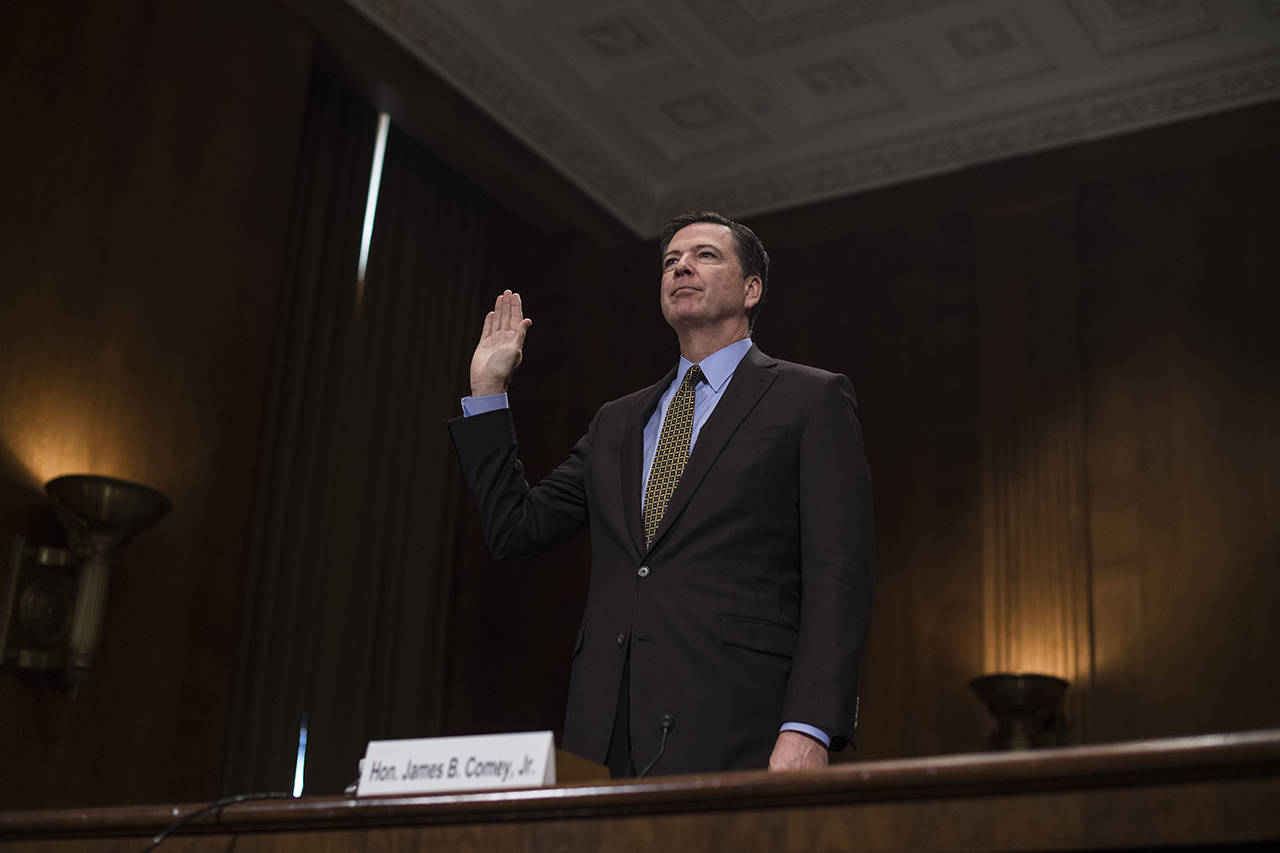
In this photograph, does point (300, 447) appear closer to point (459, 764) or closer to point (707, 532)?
point (707, 532)

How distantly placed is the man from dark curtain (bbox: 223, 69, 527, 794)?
3.57 m

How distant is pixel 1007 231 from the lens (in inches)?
275

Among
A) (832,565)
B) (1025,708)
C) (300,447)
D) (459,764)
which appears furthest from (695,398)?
(1025,708)

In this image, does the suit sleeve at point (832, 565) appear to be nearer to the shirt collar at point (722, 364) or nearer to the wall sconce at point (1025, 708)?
the shirt collar at point (722, 364)

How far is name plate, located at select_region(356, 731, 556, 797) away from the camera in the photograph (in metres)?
1.57

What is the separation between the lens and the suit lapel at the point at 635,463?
229cm

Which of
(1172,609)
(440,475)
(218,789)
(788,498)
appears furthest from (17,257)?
(1172,609)

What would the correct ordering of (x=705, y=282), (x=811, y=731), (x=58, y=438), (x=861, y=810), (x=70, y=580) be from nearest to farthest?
(x=861, y=810)
(x=811, y=731)
(x=705, y=282)
(x=70, y=580)
(x=58, y=438)

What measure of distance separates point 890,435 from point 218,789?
3488mm

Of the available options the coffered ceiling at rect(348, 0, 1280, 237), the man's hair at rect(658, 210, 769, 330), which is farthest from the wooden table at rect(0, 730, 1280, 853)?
the coffered ceiling at rect(348, 0, 1280, 237)

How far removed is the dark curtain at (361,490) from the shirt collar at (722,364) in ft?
12.0

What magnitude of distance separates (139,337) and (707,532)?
312 cm

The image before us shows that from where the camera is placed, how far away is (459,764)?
163 centimetres

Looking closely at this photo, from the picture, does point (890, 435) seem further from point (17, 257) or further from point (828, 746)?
point (828, 746)
